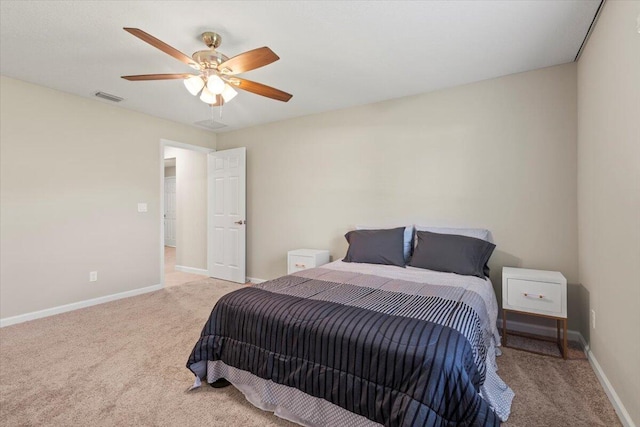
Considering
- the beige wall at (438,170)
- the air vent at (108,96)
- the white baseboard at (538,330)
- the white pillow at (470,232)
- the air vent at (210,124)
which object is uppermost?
the air vent at (108,96)

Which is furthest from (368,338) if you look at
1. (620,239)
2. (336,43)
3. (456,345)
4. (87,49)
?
(87,49)

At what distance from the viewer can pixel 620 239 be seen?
168 centimetres

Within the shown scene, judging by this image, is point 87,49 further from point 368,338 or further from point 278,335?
point 368,338

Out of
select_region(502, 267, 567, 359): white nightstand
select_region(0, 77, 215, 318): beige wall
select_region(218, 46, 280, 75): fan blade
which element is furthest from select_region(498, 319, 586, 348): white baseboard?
select_region(0, 77, 215, 318): beige wall

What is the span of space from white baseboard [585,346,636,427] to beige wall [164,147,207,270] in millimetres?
5075

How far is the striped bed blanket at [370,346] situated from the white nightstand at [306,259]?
1.39m

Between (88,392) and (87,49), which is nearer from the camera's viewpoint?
(88,392)

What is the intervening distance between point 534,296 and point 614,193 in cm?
100

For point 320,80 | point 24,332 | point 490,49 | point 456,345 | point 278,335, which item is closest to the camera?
point 456,345

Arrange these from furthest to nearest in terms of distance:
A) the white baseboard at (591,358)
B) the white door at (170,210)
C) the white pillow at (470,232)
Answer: the white door at (170,210) → the white pillow at (470,232) → the white baseboard at (591,358)

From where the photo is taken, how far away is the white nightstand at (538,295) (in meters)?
2.31

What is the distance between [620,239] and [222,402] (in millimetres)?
2493

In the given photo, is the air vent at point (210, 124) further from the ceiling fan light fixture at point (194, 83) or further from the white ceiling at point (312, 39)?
the ceiling fan light fixture at point (194, 83)

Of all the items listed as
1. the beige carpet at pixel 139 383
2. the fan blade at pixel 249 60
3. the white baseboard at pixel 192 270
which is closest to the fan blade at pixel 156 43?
the fan blade at pixel 249 60
